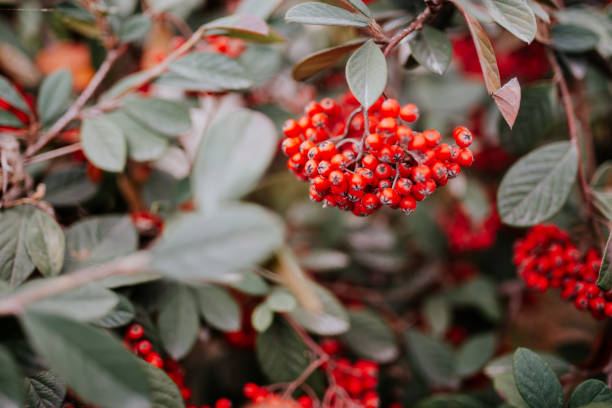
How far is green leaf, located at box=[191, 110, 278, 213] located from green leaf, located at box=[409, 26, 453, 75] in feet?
1.48

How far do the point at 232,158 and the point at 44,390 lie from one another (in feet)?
2.03

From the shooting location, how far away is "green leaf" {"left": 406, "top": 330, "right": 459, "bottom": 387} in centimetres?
142

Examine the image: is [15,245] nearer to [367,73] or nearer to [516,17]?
[367,73]

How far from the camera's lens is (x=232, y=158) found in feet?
1.97

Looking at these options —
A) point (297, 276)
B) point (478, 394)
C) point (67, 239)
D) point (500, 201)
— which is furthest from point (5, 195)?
point (478, 394)

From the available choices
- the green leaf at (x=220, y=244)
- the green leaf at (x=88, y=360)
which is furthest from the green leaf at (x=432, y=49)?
the green leaf at (x=88, y=360)

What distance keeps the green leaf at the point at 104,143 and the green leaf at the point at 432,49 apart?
2.28ft

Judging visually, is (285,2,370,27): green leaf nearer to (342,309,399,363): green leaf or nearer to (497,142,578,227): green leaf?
(497,142,578,227): green leaf

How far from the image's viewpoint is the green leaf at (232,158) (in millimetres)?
576

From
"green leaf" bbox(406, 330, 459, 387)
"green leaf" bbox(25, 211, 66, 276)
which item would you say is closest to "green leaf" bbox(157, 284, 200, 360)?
"green leaf" bbox(25, 211, 66, 276)

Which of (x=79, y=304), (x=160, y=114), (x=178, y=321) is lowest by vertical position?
→ (x=178, y=321)

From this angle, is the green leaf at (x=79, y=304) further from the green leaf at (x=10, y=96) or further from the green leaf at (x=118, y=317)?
the green leaf at (x=10, y=96)

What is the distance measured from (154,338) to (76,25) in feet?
2.92

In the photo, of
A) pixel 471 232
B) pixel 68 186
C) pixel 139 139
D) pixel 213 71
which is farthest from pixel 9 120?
pixel 471 232
